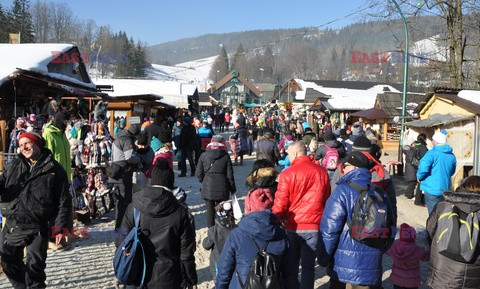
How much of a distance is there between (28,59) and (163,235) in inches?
428

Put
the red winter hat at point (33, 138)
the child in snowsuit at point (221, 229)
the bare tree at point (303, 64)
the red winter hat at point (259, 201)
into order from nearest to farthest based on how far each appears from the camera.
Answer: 1. the red winter hat at point (259, 201)
2. the red winter hat at point (33, 138)
3. the child in snowsuit at point (221, 229)
4. the bare tree at point (303, 64)

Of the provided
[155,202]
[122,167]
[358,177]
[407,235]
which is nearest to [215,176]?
[122,167]

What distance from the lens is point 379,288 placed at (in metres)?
3.84

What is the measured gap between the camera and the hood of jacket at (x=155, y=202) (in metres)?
3.38

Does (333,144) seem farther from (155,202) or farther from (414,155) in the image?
(155,202)

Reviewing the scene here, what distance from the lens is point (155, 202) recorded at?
3.38m

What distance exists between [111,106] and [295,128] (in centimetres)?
941

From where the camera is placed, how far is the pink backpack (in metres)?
7.79

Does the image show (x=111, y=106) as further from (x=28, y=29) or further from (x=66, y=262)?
(x=28, y=29)

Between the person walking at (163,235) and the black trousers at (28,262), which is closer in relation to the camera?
the person walking at (163,235)

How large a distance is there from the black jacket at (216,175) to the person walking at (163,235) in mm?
3147

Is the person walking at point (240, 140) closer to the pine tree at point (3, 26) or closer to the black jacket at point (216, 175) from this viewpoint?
the black jacket at point (216, 175)

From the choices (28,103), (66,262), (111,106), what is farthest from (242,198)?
(111,106)

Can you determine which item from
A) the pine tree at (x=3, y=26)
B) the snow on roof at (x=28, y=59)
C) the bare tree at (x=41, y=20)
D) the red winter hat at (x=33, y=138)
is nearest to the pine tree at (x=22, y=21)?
the pine tree at (x=3, y=26)
